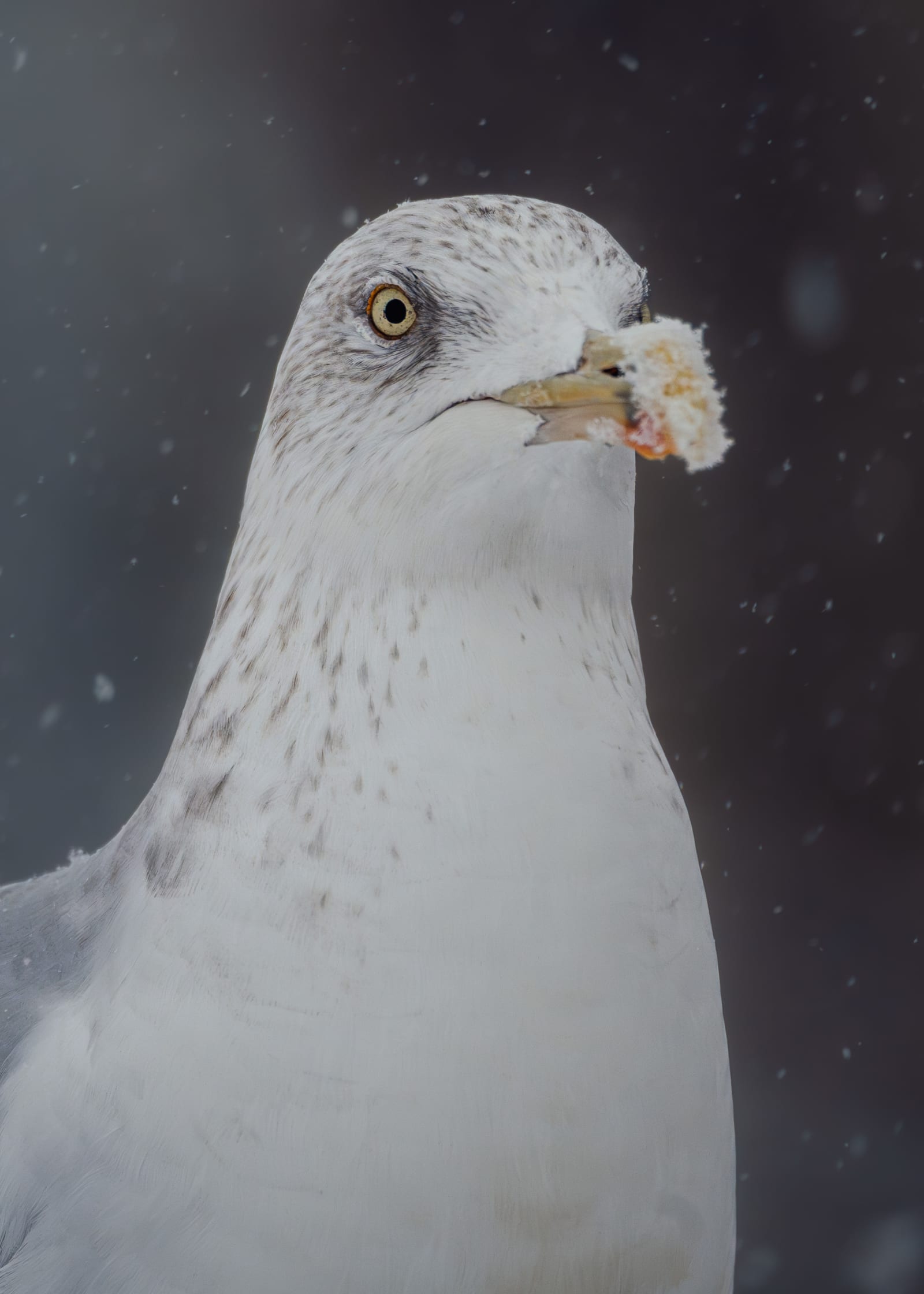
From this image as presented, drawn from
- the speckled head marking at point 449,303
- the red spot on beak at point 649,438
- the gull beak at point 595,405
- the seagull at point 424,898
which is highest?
the speckled head marking at point 449,303

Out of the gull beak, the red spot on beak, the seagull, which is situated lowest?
the seagull

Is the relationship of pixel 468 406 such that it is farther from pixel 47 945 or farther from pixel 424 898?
pixel 47 945

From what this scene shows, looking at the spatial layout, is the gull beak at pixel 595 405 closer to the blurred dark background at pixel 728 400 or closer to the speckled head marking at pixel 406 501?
the speckled head marking at pixel 406 501

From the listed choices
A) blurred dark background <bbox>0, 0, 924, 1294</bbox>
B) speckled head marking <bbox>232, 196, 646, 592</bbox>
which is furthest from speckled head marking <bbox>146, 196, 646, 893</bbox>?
blurred dark background <bbox>0, 0, 924, 1294</bbox>

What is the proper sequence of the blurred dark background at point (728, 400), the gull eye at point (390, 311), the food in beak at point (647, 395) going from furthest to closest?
the blurred dark background at point (728, 400), the gull eye at point (390, 311), the food in beak at point (647, 395)

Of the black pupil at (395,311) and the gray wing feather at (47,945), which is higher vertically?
the black pupil at (395,311)

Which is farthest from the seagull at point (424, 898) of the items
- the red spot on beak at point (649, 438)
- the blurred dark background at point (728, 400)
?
the blurred dark background at point (728, 400)

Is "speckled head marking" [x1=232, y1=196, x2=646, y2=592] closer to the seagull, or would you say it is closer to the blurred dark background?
the seagull
